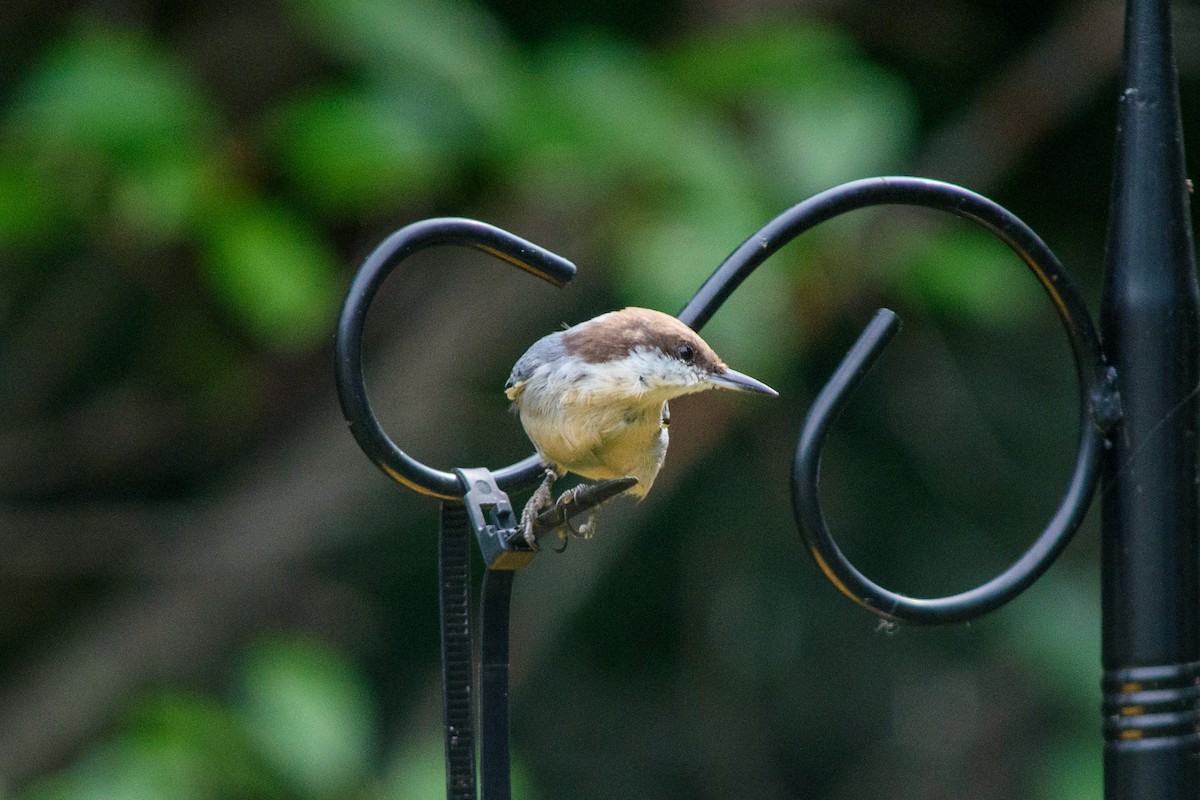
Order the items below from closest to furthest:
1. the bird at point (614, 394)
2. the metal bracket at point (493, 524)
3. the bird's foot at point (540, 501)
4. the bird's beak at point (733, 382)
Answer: the metal bracket at point (493, 524)
the bird's foot at point (540, 501)
the bird at point (614, 394)
the bird's beak at point (733, 382)

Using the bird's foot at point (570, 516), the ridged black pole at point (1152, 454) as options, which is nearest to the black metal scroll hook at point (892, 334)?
the ridged black pole at point (1152, 454)

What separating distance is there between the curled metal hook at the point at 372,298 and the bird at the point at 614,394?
17 cm

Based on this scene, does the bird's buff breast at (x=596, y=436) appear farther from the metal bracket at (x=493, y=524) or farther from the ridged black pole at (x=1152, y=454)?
the ridged black pole at (x=1152, y=454)

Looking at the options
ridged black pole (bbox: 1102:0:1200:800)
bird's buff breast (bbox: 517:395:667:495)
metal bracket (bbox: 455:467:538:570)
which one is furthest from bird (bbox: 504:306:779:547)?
ridged black pole (bbox: 1102:0:1200:800)

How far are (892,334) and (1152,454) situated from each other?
0.22 m

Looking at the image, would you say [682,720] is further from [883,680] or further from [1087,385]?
[1087,385]

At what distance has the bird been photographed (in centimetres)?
129

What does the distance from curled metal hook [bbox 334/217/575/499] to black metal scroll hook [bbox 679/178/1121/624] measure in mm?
210

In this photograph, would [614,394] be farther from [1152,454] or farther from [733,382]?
[1152,454]

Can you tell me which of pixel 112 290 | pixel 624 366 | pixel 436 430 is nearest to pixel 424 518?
pixel 436 430

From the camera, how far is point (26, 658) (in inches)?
129

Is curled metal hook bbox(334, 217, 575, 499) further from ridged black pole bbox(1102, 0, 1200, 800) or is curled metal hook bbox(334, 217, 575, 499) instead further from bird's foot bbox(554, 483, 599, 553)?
ridged black pole bbox(1102, 0, 1200, 800)

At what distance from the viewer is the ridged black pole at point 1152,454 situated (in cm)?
109

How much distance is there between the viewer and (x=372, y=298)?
3.56ft
